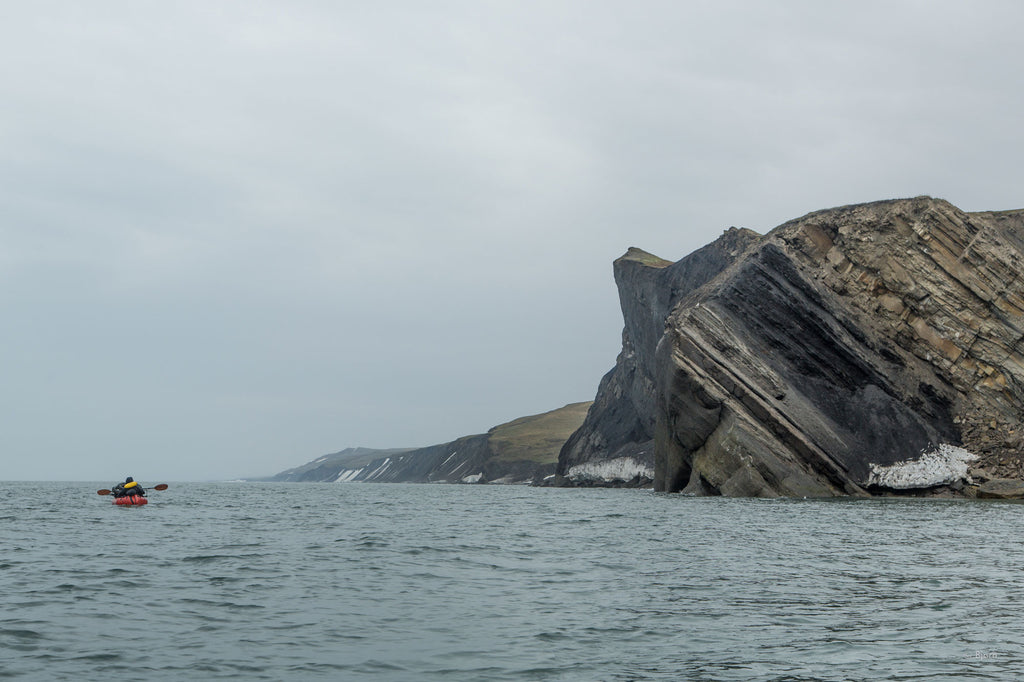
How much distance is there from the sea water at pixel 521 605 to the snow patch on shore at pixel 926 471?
30320 mm

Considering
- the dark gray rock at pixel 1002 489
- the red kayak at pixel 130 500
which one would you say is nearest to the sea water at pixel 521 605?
the red kayak at pixel 130 500

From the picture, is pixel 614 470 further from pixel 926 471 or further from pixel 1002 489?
pixel 1002 489

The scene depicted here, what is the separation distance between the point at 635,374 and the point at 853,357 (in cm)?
5552

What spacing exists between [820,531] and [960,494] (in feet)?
115

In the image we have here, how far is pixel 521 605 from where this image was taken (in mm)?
17109

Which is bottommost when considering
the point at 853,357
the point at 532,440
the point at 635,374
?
the point at 532,440

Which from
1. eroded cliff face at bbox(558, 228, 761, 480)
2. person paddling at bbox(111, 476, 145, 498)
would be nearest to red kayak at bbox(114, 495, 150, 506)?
person paddling at bbox(111, 476, 145, 498)

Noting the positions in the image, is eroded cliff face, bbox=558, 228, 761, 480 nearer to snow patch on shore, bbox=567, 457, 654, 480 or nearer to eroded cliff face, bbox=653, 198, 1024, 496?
snow patch on shore, bbox=567, 457, 654, 480

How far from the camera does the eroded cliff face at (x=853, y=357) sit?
2424 inches

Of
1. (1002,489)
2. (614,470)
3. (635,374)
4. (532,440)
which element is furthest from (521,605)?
(532,440)

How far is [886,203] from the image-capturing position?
7125 cm

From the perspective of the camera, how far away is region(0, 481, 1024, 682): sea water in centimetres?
1229

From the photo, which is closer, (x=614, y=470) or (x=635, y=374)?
(x=614, y=470)

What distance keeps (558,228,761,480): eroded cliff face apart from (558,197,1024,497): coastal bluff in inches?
1224
